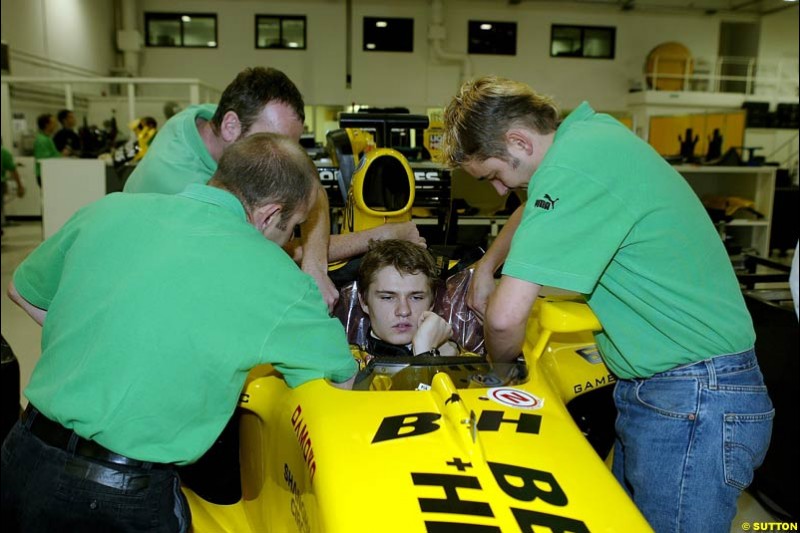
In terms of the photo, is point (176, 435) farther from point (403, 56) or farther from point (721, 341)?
point (403, 56)

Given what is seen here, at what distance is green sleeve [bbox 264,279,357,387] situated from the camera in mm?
1410

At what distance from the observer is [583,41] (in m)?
18.9

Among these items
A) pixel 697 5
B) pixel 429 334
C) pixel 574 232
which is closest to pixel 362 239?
pixel 429 334

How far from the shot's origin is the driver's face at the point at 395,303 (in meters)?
2.55

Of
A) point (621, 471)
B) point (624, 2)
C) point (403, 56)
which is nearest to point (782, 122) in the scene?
point (624, 2)

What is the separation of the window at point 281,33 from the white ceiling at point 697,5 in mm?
5686

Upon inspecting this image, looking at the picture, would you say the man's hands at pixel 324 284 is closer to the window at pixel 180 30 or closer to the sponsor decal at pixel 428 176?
the sponsor decal at pixel 428 176

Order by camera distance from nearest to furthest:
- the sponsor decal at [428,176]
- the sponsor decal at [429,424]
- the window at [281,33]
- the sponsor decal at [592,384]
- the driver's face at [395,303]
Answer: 1. the sponsor decal at [429,424]
2. the sponsor decal at [592,384]
3. the driver's face at [395,303]
4. the sponsor decal at [428,176]
5. the window at [281,33]

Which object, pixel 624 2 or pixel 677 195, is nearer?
pixel 677 195

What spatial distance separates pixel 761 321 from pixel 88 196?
870 centimetres

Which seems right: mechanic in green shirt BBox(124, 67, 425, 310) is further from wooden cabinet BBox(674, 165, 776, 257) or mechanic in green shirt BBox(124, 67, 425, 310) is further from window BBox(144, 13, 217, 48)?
window BBox(144, 13, 217, 48)

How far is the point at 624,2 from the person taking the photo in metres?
18.5

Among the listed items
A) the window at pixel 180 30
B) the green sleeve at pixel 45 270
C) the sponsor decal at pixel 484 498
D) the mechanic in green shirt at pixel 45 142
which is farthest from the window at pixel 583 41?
the sponsor decal at pixel 484 498

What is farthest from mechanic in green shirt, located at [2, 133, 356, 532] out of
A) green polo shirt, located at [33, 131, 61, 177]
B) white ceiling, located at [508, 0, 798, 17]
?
white ceiling, located at [508, 0, 798, 17]
